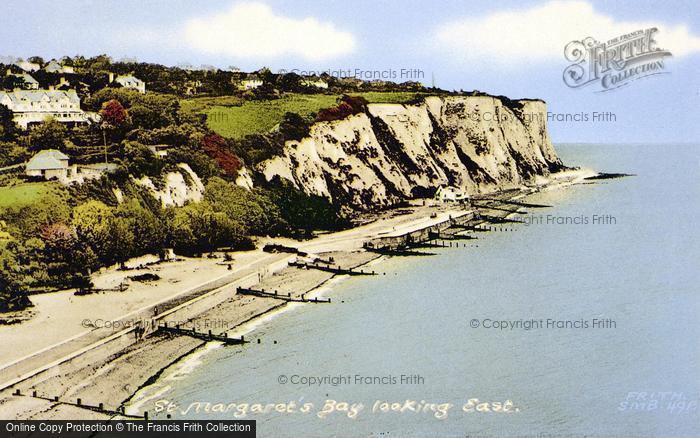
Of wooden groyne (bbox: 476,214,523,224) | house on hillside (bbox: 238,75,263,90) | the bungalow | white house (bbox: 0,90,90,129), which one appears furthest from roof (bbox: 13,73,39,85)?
wooden groyne (bbox: 476,214,523,224)

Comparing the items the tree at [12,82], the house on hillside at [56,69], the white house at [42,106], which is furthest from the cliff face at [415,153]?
the house on hillside at [56,69]

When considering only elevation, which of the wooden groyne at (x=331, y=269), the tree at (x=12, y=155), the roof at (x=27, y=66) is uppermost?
the roof at (x=27, y=66)

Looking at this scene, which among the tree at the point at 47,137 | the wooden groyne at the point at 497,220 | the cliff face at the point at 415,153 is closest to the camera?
the tree at the point at 47,137

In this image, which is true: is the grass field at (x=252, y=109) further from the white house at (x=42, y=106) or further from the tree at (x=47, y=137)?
the tree at (x=47, y=137)

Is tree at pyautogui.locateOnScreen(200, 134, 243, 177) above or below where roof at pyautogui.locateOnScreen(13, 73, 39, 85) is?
below

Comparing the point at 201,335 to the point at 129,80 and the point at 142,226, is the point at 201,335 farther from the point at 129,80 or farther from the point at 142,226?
the point at 129,80

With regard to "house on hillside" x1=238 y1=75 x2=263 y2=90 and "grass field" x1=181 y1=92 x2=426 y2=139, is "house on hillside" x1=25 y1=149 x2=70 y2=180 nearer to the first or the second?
"grass field" x1=181 y1=92 x2=426 y2=139

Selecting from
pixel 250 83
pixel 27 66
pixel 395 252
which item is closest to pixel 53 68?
pixel 27 66
